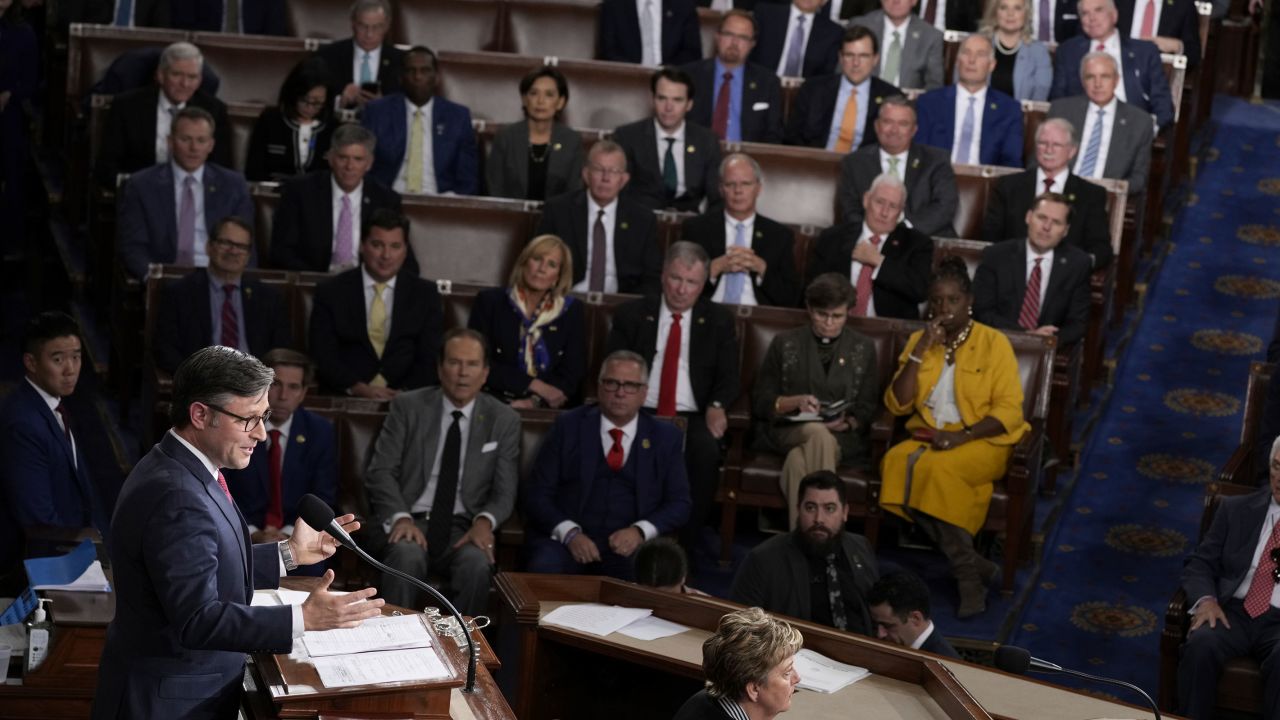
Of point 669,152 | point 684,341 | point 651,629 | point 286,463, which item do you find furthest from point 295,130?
point 651,629

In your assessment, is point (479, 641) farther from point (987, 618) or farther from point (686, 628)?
point (987, 618)

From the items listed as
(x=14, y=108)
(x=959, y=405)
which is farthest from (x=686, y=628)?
(x=14, y=108)

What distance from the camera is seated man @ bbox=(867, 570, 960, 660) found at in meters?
3.98

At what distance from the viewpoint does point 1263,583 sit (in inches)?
169

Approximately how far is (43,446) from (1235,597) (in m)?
3.01

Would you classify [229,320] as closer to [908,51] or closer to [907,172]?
[907,172]

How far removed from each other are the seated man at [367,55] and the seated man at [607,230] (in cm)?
125

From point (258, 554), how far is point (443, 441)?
6.60ft

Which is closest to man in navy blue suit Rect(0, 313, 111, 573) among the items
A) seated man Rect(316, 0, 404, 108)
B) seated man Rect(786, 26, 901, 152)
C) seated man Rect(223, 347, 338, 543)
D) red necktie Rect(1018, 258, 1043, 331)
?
seated man Rect(223, 347, 338, 543)

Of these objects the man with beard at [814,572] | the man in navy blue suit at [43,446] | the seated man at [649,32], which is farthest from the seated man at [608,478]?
the seated man at [649,32]

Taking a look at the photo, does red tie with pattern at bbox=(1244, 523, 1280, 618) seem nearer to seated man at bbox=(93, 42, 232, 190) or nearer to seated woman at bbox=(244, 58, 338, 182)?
seated woman at bbox=(244, 58, 338, 182)

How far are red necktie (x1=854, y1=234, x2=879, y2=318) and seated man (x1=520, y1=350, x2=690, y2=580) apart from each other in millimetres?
1137

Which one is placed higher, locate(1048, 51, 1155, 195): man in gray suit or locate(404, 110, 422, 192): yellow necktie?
locate(1048, 51, 1155, 195): man in gray suit

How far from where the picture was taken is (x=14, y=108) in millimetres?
6711
